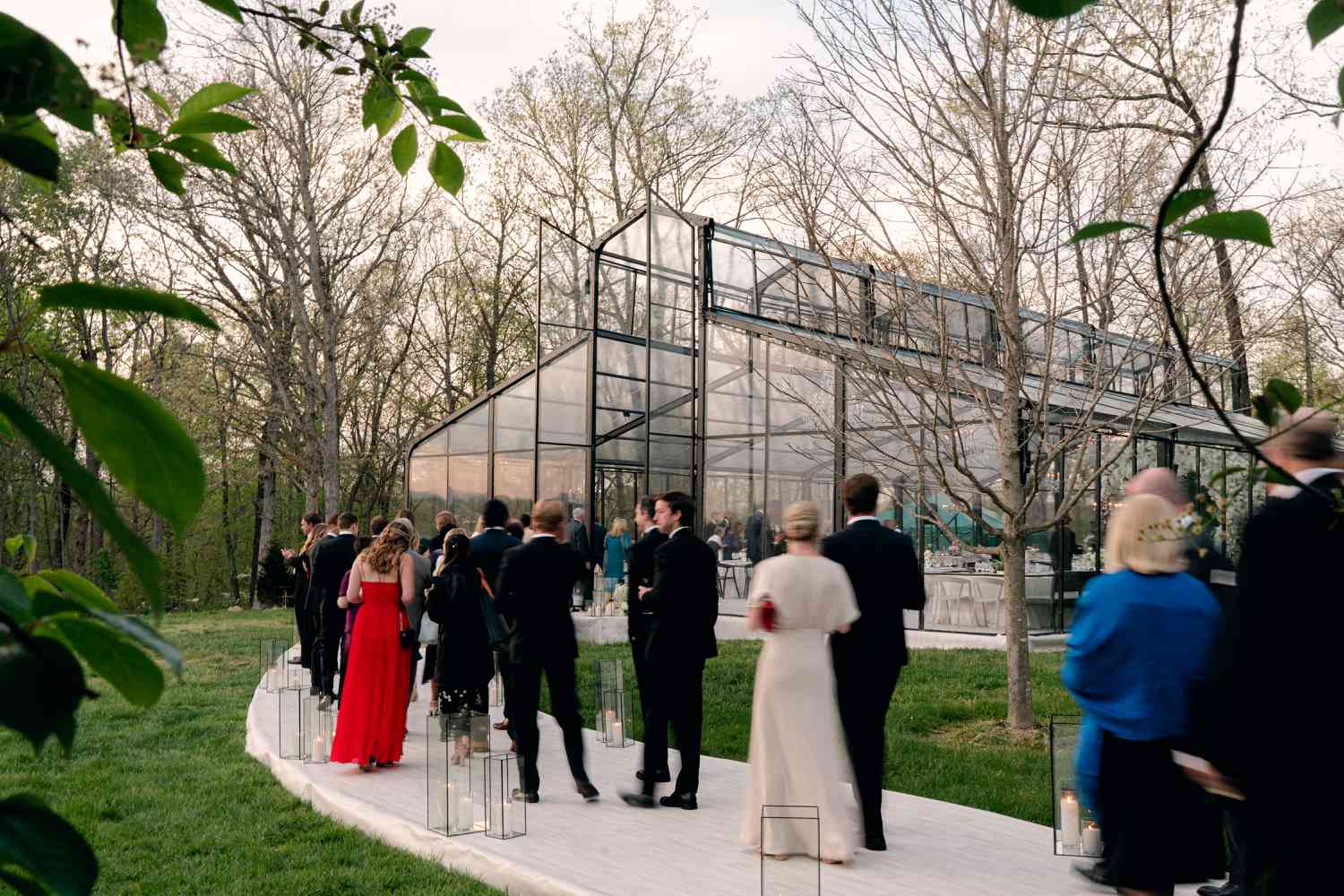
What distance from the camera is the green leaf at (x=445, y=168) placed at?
1.19 meters

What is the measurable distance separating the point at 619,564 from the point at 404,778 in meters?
9.61

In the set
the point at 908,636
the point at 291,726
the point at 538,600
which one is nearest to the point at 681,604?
the point at 538,600

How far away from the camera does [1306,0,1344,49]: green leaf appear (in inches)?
32.5

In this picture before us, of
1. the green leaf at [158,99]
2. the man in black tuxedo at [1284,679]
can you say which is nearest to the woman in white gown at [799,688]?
the man in black tuxedo at [1284,679]

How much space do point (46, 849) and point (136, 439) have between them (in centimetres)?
17

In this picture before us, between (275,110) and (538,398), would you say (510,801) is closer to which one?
(538,398)

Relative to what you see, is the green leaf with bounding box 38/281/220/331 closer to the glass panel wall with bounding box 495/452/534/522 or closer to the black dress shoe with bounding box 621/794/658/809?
the black dress shoe with bounding box 621/794/658/809

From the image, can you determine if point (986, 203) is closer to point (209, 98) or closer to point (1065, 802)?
point (1065, 802)

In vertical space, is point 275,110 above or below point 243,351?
above

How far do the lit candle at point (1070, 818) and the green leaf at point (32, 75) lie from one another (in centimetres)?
591

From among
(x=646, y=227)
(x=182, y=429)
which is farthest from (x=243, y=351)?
(x=182, y=429)

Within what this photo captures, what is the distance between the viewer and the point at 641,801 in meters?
6.91

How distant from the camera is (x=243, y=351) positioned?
25141 mm

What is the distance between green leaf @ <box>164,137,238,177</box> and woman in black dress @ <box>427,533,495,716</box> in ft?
25.8
